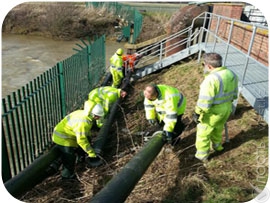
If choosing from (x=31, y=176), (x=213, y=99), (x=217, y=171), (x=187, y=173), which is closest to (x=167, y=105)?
(x=213, y=99)

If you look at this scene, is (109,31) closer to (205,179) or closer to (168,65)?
(168,65)

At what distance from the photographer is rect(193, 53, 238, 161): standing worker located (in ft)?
12.5

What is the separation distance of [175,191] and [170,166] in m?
0.65

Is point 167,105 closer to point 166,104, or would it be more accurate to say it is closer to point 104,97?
point 166,104

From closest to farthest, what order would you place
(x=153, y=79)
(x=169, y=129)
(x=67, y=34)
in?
(x=169, y=129) → (x=153, y=79) → (x=67, y=34)

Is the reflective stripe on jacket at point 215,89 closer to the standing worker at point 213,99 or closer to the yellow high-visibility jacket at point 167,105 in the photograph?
the standing worker at point 213,99

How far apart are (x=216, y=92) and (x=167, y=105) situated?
0.81 meters

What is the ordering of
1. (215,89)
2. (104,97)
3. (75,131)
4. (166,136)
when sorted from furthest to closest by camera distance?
1. (104,97)
2. (166,136)
3. (75,131)
4. (215,89)

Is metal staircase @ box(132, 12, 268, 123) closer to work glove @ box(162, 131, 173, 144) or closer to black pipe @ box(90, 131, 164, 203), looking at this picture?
work glove @ box(162, 131, 173, 144)

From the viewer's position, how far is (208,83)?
377cm

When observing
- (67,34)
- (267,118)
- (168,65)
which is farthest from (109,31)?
(267,118)

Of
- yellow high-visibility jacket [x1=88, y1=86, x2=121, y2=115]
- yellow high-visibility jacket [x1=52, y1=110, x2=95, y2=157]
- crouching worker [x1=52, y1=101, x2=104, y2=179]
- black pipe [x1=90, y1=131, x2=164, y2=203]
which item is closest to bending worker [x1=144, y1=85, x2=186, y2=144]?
black pipe [x1=90, y1=131, x2=164, y2=203]

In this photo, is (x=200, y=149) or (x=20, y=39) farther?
(x=20, y=39)

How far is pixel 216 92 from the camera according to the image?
12.6ft
